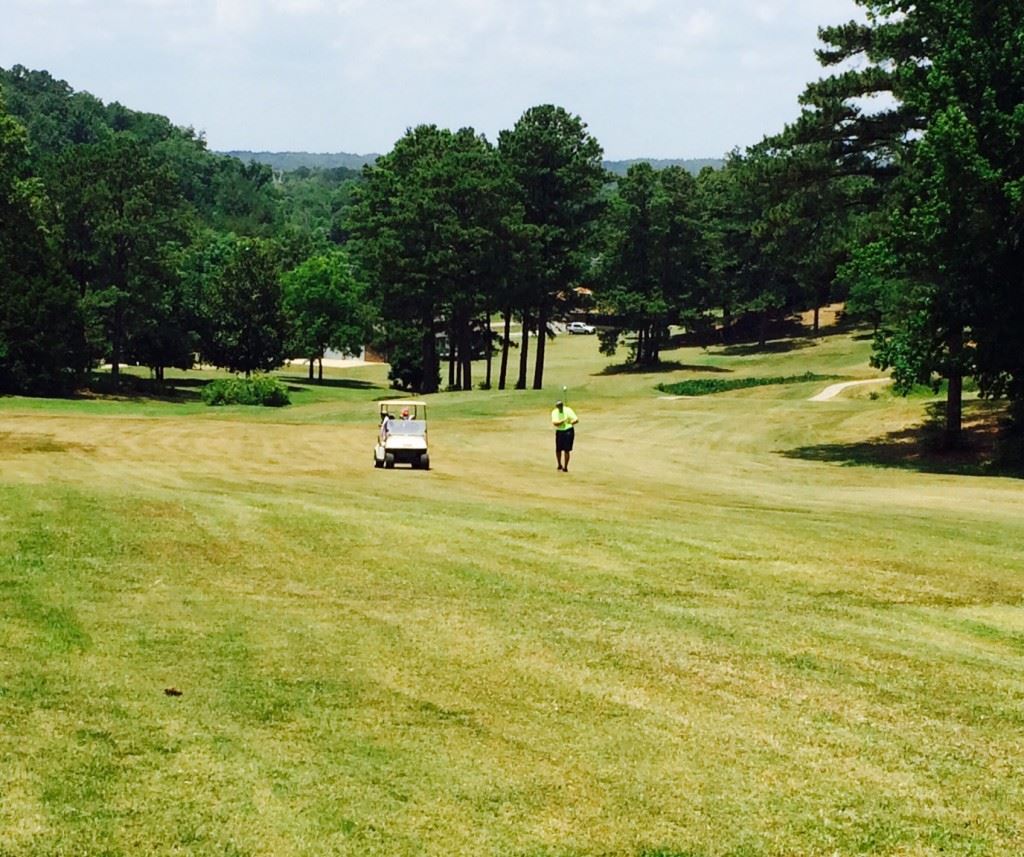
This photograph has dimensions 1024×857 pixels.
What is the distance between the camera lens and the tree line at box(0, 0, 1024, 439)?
3059 centimetres

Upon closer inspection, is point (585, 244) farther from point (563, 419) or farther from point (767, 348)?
point (563, 419)

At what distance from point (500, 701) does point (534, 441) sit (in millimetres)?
31993

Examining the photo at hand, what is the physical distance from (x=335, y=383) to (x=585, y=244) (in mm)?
30601

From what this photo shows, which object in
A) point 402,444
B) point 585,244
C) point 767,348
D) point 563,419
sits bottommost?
point 402,444

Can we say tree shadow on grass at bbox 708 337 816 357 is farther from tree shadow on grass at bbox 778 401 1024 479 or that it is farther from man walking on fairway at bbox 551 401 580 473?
man walking on fairway at bbox 551 401 580 473

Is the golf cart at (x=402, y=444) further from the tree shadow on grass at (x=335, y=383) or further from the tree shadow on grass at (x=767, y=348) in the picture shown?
the tree shadow on grass at (x=767, y=348)

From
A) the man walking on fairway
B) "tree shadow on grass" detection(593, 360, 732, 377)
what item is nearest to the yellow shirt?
the man walking on fairway

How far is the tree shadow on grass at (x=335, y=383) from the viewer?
Answer: 89731 millimetres

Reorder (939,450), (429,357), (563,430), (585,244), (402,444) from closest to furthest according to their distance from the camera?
(563,430) < (402,444) < (939,450) < (585,244) < (429,357)

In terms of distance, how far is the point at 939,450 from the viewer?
36469 millimetres

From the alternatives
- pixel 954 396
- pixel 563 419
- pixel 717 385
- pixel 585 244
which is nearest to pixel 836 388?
pixel 717 385

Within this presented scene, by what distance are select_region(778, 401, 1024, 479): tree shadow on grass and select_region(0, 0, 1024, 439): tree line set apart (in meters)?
1.32

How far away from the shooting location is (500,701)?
9.83 metres

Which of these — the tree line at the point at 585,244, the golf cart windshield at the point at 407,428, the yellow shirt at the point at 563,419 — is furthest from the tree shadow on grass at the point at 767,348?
the golf cart windshield at the point at 407,428
